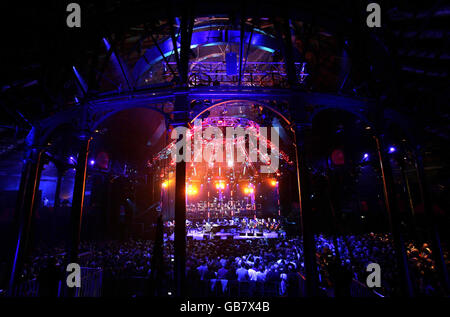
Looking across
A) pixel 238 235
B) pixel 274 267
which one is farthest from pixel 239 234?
pixel 274 267

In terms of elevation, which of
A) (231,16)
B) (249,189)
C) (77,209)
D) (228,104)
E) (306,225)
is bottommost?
(306,225)

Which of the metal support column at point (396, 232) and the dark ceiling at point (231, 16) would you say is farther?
the dark ceiling at point (231, 16)

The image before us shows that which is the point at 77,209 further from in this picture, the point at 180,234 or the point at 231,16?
the point at 231,16

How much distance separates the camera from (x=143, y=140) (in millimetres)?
19938

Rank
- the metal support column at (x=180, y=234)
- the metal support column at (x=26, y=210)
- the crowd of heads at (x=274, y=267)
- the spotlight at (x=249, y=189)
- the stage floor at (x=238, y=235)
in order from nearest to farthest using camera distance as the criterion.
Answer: the metal support column at (x=180, y=234) → the metal support column at (x=26, y=210) → the crowd of heads at (x=274, y=267) → the stage floor at (x=238, y=235) → the spotlight at (x=249, y=189)

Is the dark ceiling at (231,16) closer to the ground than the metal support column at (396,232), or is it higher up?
higher up

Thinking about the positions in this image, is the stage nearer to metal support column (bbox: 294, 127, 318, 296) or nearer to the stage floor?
the stage floor

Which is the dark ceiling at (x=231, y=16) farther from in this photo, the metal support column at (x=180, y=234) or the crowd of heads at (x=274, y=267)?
the crowd of heads at (x=274, y=267)

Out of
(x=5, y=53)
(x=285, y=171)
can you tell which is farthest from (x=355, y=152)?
Result: (x=5, y=53)

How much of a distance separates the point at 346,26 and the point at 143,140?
1827 cm

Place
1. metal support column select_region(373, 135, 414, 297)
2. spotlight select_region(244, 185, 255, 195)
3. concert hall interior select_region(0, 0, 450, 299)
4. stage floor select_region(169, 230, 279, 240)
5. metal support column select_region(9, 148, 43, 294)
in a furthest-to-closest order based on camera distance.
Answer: spotlight select_region(244, 185, 255, 195)
stage floor select_region(169, 230, 279, 240)
metal support column select_region(9, 148, 43, 294)
concert hall interior select_region(0, 0, 450, 299)
metal support column select_region(373, 135, 414, 297)

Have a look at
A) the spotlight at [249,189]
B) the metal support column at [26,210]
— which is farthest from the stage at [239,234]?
the metal support column at [26,210]

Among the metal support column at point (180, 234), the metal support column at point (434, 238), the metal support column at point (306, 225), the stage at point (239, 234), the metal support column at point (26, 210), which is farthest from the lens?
the stage at point (239, 234)

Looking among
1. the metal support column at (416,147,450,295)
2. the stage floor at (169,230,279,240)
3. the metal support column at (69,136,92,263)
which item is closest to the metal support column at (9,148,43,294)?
the metal support column at (69,136,92,263)
